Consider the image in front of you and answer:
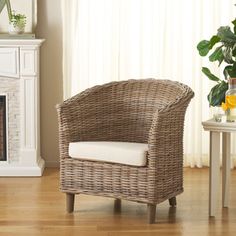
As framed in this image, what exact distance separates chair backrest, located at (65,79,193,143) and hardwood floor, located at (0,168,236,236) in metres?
0.46

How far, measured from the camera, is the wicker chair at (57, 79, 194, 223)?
4.29 meters

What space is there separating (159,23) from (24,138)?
56.6 inches

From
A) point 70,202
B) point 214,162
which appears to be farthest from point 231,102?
point 70,202

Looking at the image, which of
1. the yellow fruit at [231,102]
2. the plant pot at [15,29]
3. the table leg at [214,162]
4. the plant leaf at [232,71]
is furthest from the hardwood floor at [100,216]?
the plant pot at [15,29]

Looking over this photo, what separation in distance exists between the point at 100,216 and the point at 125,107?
0.79m

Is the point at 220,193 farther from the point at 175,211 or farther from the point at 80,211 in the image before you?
the point at 80,211

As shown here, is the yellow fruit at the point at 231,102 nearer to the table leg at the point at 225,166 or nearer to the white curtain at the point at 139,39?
the table leg at the point at 225,166

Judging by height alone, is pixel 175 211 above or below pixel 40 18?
below

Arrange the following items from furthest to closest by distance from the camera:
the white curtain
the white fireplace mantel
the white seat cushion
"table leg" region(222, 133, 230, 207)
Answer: the white curtain < the white fireplace mantel < "table leg" region(222, 133, 230, 207) < the white seat cushion

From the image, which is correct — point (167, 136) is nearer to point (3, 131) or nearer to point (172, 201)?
point (172, 201)

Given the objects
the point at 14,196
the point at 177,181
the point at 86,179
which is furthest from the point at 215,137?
the point at 14,196

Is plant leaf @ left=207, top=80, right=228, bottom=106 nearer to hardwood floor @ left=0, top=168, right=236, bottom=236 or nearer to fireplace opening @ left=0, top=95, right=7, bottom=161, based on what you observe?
hardwood floor @ left=0, top=168, right=236, bottom=236

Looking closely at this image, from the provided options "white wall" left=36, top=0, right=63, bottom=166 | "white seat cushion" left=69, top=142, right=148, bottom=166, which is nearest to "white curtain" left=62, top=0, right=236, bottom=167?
"white wall" left=36, top=0, right=63, bottom=166

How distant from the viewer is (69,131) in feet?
15.0
